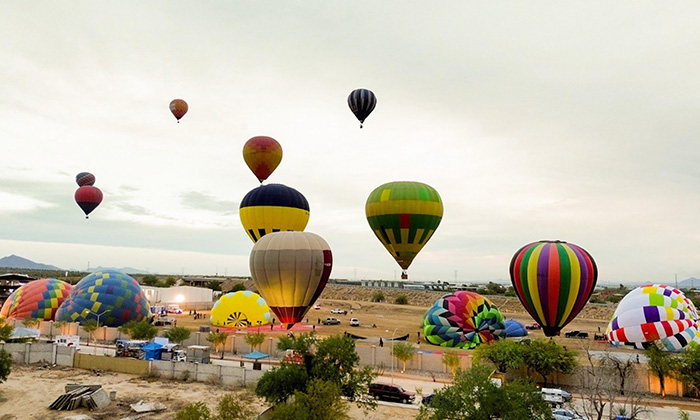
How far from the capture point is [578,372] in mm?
28500

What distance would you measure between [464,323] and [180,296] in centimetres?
5052

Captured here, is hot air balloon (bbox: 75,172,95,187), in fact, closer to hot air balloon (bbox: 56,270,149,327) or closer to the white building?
the white building

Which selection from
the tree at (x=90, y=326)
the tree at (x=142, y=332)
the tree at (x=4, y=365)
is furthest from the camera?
the tree at (x=90, y=326)

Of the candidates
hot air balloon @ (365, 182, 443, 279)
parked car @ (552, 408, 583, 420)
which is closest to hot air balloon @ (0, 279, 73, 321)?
hot air balloon @ (365, 182, 443, 279)

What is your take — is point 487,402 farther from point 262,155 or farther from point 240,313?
point 240,313

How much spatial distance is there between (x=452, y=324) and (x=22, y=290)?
4643cm

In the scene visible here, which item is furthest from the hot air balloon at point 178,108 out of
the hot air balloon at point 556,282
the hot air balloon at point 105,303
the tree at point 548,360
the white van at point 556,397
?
the white van at point 556,397

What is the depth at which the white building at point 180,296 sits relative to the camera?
72.6 m

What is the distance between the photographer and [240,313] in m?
49.9

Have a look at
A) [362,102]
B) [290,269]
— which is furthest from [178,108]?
[290,269]

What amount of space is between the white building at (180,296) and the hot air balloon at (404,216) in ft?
153

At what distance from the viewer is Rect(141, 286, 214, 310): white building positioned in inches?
2857

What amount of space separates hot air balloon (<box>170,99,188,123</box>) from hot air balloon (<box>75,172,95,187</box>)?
84.0ft

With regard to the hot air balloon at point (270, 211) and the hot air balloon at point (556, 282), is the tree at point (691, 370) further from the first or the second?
the hot air balloon at point (270, 211)
